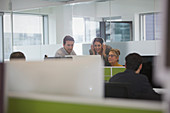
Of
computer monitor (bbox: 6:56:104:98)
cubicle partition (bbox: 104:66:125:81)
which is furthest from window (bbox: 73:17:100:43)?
computer monitor (bbox: 6:56:104:98)

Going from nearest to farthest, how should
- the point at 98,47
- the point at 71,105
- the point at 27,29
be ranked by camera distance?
the point at 71,105 < the point at 98,47 < the point at 27,29

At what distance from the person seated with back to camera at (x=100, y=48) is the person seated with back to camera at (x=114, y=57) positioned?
0.25 ft

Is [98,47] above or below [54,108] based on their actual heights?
above

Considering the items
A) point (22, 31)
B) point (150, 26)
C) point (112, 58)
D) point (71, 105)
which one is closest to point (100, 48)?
point (112, 58)

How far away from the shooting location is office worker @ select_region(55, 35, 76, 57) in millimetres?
6500

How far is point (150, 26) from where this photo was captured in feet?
18.2

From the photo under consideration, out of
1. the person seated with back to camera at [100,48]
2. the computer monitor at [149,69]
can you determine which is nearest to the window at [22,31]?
the person seated with back to camera at [100,48]

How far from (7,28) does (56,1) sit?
1467 millimetres

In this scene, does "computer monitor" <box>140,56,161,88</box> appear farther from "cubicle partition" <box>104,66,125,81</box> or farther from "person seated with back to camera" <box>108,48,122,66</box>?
"person seated with back to camera" <box>108,48,122,66</box>

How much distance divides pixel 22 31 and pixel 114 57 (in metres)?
2.66

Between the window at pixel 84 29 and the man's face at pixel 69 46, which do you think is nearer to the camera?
the window at pixel 84 29

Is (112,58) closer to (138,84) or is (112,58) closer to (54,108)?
(138,84)

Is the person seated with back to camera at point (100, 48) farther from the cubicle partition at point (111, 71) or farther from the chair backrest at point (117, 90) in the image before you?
the chair backrest at point (117, 90)

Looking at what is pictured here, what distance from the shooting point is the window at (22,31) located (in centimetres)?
719
